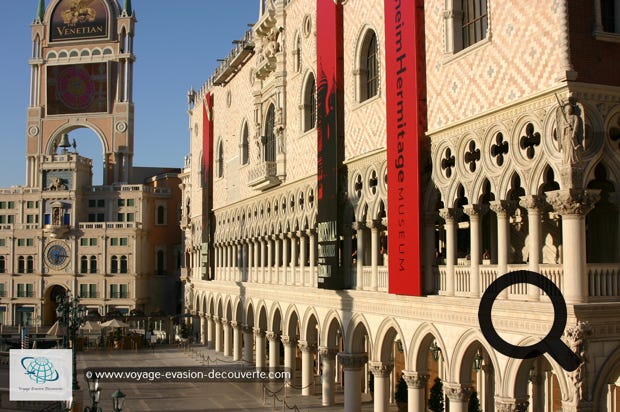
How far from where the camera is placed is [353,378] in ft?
78.9

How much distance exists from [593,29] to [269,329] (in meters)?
21.3

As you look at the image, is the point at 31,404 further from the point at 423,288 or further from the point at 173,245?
the point at 173,245

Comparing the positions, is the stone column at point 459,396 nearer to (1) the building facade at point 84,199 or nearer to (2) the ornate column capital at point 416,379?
(2) the ornate column capital at point 416,379

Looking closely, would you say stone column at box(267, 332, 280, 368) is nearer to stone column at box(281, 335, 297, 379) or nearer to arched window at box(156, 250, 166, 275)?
stone column at box(281, 335, 297, 379)

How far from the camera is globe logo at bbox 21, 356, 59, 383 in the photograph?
77.3 feet

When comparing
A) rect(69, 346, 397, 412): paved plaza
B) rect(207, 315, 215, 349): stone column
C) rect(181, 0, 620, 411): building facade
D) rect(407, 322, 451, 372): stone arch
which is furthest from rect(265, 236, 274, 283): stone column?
rect(207, 315, 215, 349): stone column

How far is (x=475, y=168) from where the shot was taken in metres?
17.2

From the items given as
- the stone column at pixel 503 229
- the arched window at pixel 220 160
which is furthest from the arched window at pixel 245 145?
the stone column at pixel 503 229

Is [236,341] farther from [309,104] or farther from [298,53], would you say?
[298,53]

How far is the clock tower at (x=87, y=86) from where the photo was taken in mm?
70750

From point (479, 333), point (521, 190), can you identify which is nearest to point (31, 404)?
point (479, 333)

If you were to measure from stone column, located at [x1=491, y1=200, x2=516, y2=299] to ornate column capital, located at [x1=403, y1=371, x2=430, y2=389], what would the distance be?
172 inches

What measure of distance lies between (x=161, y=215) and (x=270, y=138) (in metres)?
38.8

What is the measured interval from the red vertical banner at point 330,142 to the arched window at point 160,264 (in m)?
46.1
